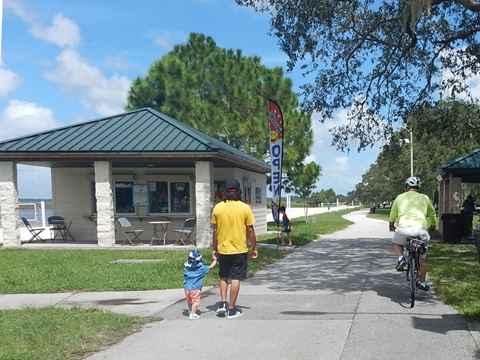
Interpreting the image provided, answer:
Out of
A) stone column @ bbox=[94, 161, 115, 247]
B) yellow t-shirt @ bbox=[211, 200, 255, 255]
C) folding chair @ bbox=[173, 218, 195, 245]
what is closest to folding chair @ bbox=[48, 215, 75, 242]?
stone column @ bbox=[94, 161, 115, 247]

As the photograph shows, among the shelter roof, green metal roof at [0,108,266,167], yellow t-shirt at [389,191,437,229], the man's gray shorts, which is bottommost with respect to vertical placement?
the man's gray shorts

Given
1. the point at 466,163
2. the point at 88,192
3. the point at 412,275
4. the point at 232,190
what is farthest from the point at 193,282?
the point at 466,163

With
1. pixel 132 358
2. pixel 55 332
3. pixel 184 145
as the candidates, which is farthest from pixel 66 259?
pixel 132 358

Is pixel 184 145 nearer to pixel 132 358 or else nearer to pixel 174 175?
pixel 174 175

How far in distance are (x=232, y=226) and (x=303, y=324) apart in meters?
1.55

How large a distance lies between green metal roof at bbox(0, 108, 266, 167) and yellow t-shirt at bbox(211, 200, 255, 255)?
822cm

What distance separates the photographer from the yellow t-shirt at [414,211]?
7.64m

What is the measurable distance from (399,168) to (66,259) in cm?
3913

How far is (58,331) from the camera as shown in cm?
612

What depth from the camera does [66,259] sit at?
43.2 ft

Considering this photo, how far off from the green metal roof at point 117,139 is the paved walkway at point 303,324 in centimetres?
662

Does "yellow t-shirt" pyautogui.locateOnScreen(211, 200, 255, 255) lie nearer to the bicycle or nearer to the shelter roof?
the bicycle

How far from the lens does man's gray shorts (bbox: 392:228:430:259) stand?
7.52 meters

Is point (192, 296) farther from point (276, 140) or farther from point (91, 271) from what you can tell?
point (276, 140)
